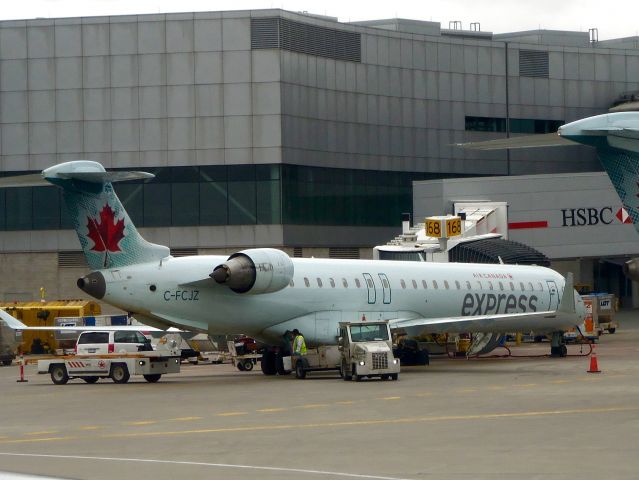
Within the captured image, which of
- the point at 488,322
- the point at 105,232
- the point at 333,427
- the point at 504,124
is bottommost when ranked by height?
the point at 333,427

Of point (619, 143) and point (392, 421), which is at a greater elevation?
point (619, 143)

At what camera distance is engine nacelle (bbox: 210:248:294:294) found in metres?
38.9

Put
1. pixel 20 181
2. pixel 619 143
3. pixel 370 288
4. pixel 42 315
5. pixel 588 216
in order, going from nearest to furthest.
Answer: pixel 619 143, pixel 20 181, pixel 370 288, pixel 42 315, pixel 588 216

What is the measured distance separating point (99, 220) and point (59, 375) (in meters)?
6.14

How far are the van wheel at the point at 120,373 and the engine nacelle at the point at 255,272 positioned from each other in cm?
436

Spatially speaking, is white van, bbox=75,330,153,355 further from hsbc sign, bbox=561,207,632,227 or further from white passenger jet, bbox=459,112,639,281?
hsbc sign, bbox=561,207,632,227

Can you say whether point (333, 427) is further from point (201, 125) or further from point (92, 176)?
point (201, 125)

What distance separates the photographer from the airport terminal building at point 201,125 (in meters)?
72.6

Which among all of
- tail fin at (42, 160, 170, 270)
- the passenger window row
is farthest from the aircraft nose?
the passenger window row

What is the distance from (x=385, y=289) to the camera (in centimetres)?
4516

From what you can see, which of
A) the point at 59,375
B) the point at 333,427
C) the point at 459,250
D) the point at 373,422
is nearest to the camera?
the point at 333,427

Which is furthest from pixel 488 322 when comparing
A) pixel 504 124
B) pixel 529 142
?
pixel 504 124

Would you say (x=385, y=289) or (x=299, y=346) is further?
(x=385, y=289)

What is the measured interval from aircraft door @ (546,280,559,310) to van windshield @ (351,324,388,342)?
46.3 ft
